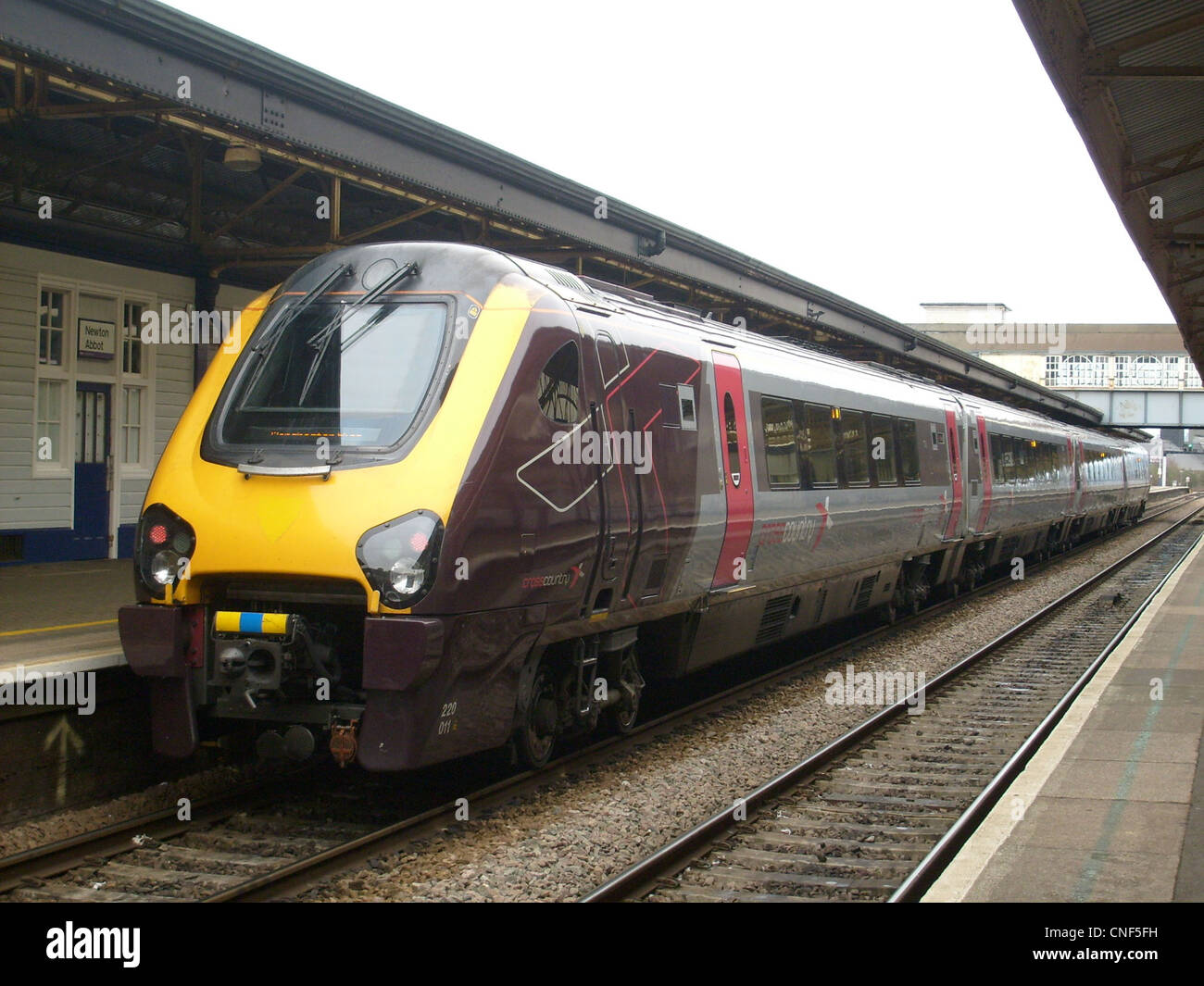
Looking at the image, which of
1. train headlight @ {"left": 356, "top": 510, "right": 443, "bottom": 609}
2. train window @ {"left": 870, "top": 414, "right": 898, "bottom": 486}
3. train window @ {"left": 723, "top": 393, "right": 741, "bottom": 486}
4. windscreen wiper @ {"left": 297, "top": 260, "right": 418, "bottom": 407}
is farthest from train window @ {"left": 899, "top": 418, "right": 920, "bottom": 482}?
train headlight @ {"left": 356, "top": 510, "right": 443, "bottom": 609}

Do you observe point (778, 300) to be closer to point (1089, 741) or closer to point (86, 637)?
point (1089, 741)

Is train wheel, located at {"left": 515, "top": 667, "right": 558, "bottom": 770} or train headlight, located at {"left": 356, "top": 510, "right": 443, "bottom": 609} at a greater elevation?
train headlight, located at {"left": 356, "top": 510, "right": 443, "bottom": 609}

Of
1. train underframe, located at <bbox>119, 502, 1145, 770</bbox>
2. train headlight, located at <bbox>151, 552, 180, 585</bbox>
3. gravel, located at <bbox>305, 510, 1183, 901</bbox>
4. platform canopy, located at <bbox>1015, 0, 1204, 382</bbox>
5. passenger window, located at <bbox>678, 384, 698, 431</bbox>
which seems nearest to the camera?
gravel, located at <bbox>305, 510, 1183, 901</bbox>

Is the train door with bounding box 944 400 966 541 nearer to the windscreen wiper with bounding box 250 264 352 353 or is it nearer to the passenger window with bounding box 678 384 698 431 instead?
the passenger window with bounding box 678 384 698 431

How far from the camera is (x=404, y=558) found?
6.04 metres

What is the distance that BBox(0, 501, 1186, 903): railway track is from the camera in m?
5.40

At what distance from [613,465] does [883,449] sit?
658cm

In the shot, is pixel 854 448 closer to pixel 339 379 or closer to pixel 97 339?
pixel 339 379

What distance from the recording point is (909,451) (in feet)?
47.8

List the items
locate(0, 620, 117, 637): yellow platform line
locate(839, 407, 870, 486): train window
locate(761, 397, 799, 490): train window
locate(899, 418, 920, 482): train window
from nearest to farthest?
locate(0, 620, 117, 637): yellow platform line → locate(761, 397, 799, 490): train window → locate(839, 407, 870, 486): train window → locate(899, 418, 920, 482): train window

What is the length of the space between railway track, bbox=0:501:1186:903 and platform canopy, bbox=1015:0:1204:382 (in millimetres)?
5543

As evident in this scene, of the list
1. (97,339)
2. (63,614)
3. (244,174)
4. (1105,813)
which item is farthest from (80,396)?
(1105,813)

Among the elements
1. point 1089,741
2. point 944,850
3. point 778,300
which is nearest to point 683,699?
point 1089,741
